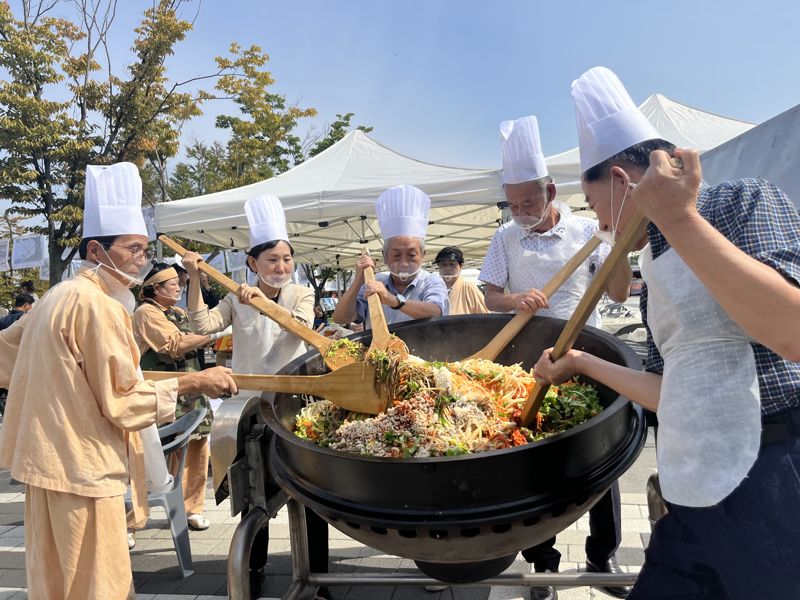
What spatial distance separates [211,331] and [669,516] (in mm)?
3141

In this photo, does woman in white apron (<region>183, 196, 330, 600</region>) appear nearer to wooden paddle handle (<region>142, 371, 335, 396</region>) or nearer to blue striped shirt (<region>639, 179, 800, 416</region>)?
wooden paddle handle (<region>142, 371, 335, 396</region>)

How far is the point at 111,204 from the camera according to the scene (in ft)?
8.32

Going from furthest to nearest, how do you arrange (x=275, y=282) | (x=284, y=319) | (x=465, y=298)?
(x=465, y=298), (x=275, y=282), (x=284, y=319)

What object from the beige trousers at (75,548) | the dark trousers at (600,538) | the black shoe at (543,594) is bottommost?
the black shoe at (543,594)

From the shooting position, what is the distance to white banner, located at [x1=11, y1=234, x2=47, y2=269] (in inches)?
480

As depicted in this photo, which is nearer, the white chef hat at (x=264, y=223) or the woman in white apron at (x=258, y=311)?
the woman in white apron at (x=258, y=311)

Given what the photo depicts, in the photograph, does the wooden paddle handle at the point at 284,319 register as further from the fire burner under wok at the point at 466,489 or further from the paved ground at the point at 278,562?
the paved ground at the point at 278,562

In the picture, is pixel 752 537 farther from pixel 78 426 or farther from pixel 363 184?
pixel 363 184

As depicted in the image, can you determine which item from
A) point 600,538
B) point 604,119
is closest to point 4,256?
point 600,538

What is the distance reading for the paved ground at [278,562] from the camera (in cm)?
297

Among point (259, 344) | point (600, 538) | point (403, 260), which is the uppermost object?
point (403, 260)

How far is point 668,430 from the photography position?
1.19 meters

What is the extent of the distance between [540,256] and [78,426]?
2.41 metres

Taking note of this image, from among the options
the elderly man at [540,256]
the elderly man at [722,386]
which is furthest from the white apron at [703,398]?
the elderly man at [540,256]
